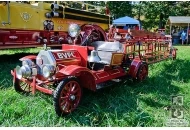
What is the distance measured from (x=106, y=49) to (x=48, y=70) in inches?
66.6

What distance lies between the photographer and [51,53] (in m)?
3.84

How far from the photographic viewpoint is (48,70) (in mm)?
3621

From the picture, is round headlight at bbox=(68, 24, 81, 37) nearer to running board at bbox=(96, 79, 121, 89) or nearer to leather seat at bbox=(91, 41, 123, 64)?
leather seat at bbox=(91, 41, 123, 64)

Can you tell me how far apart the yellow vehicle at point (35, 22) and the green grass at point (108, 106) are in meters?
1.54

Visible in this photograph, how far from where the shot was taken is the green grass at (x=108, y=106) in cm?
337

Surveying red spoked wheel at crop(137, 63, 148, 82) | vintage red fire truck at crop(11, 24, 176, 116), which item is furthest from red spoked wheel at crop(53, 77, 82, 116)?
red spoked wheel at crop(137, 63, 148, 82)

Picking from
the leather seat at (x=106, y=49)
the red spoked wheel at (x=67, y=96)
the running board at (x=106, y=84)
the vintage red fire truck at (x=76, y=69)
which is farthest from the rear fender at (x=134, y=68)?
the red spoked wheel at (x=67, y=96)

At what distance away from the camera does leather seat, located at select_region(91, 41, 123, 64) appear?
15.5ft

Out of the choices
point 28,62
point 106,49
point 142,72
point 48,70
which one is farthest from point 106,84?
point 28,62

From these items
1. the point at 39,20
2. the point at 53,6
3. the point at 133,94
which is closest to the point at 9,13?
the point at 39,20

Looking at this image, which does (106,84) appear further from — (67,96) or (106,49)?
(67,96)

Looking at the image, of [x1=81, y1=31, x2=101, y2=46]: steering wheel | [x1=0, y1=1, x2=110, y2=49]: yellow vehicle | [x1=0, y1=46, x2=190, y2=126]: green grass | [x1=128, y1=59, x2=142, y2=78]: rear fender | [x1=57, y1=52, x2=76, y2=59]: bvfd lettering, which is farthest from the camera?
[x1=0, y1=1, x2=110, y2=49]: yellow vehicle

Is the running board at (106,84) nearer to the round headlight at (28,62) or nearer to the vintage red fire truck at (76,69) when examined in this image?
the vintage red fire truck at (76,69)

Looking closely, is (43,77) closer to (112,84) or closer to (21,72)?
(21,72)
